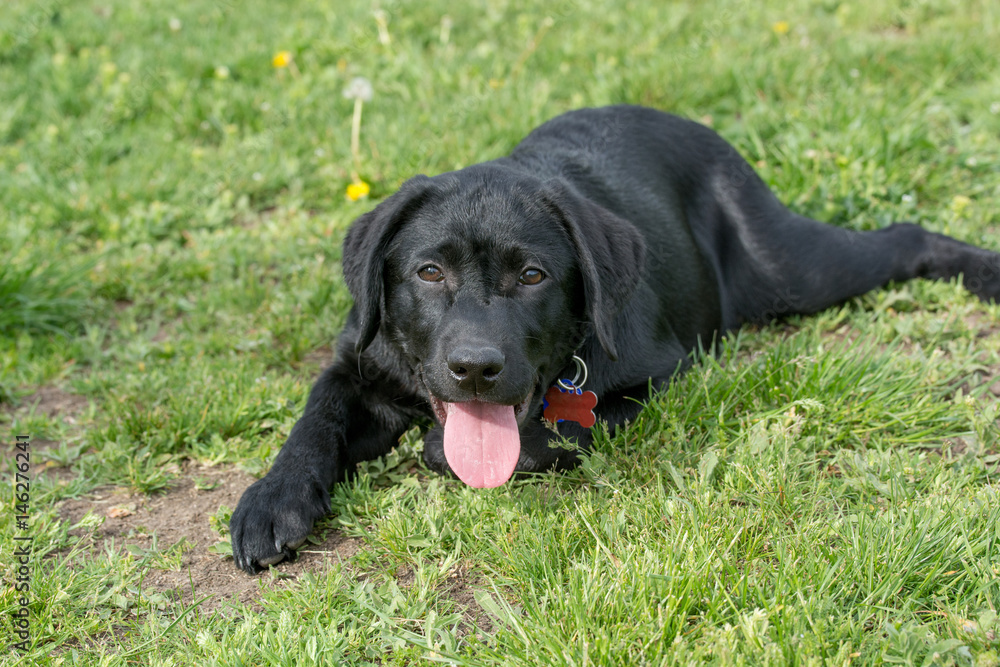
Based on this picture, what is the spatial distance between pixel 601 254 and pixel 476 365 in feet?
2.26

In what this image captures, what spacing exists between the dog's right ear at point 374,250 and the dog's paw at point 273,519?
21.2 inches

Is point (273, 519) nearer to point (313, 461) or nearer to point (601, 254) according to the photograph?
point (313, 461)

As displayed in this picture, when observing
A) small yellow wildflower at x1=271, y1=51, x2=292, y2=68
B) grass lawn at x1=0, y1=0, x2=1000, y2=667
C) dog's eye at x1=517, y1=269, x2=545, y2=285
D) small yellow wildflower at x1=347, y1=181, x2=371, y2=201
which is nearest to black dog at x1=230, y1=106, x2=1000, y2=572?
dog's eye at x1=517, y1=269, x2=545, y2=285

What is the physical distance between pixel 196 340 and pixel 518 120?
2389 millimetres

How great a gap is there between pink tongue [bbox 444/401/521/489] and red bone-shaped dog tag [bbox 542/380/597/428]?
0.85 ft

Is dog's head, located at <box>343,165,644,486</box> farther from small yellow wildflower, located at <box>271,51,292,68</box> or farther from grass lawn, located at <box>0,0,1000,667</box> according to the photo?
small yellow wildflower, located at <box>271,51,292,68</box>

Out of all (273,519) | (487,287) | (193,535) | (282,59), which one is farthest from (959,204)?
(282,59)

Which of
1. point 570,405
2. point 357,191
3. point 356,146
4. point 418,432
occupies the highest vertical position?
point 356,146

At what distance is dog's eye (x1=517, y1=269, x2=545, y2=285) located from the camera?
2.90 meters

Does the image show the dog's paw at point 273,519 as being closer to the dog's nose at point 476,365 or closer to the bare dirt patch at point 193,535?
the bare dirt patch at point 193,535

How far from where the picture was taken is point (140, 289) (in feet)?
15.6

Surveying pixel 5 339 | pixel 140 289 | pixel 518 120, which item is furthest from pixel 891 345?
pixel 5 339

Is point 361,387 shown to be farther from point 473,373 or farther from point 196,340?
point 196,340

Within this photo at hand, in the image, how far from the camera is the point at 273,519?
283cm
